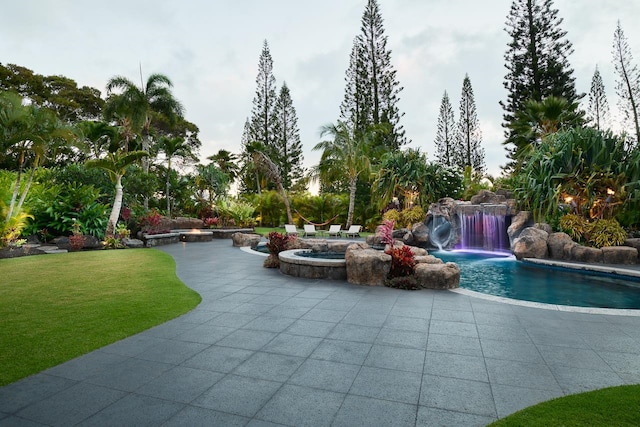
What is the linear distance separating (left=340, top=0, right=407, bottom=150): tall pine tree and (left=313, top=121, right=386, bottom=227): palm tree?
582 cm

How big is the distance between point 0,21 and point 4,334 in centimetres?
1081

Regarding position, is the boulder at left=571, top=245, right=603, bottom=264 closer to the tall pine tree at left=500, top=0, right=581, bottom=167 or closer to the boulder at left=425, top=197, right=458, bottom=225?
the boulder at left=425, top=197, right=458, bottom=225

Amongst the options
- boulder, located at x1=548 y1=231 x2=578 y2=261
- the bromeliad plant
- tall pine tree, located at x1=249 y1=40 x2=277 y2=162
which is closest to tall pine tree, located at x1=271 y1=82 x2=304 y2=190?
tall pine tree, located at x1=249 y1=40 x2=277 y2=162

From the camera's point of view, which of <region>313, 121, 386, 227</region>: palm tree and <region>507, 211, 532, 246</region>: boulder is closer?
<region>507, 211, 532, 246</region>: boulder

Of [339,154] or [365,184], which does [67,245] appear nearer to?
[339,154]

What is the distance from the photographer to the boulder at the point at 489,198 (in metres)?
13.5

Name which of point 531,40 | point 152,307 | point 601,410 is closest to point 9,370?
point 152,307

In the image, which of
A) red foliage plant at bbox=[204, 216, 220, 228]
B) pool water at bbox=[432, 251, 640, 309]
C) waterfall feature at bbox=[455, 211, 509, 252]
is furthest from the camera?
red foliage plant at bbox=[204, 216, 220, 228]

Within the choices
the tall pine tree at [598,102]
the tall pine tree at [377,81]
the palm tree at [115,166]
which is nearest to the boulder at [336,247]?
the palm tree at [115,166]

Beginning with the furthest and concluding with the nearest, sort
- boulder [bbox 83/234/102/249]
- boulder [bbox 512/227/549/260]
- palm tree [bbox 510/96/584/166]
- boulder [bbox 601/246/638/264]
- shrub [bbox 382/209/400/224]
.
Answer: shrub [bbox 382/209/400/224]
palm tree [bbox 510/96/584/166]
boulder [bbox 83/234/102/249]
boulder [bbox 512/227/549/260]
boulder [bbox 601/246/638/264]

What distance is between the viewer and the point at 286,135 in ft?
105

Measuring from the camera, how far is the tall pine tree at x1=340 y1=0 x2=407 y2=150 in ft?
80.5

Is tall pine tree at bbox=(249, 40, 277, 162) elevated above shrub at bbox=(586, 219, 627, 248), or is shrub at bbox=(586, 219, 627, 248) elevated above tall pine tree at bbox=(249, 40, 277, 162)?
tall pine tree at bbox=(249, 40, 277, 162)

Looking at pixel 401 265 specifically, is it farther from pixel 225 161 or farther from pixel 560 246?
pixel 225 161
